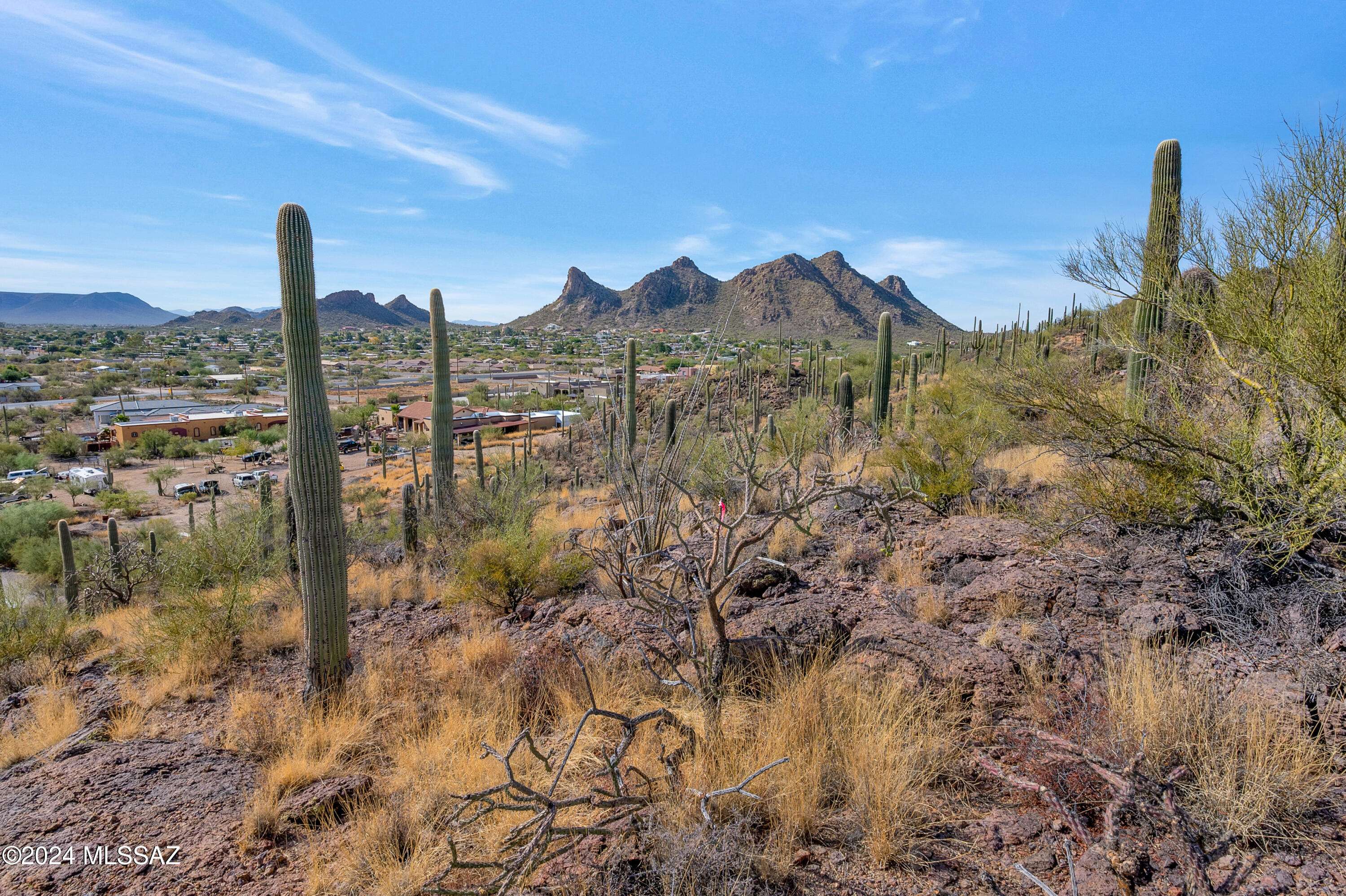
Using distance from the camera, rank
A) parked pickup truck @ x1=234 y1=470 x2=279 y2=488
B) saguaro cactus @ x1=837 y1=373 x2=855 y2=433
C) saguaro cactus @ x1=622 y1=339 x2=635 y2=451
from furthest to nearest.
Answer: parked pickup truck @ x1=234 y1=470 x2=279 y2=488 → saguaro cactus @ x1=837 y1=373 x2=855 y2=433 → saguaro cactus @ x1=622 y1=339 x2=635 y2=451

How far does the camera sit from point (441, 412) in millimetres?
11023

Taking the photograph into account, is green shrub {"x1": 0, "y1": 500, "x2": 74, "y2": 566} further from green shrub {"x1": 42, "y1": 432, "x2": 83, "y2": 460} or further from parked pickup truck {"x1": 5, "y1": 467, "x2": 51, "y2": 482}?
green shrub {"x1": 42, "y1": 432, "x2": 83, "y2": 460}

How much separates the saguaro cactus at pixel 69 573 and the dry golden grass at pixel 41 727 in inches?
297

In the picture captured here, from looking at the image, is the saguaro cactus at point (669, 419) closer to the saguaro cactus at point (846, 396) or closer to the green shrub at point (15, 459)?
the saguaro cactus at point (846, 396)

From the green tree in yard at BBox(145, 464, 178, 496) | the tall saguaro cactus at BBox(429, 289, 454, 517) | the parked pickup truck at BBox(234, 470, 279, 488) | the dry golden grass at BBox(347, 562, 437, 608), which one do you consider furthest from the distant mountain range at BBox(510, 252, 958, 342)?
the dry golden grass at BBox(347, 562, 437, 608)

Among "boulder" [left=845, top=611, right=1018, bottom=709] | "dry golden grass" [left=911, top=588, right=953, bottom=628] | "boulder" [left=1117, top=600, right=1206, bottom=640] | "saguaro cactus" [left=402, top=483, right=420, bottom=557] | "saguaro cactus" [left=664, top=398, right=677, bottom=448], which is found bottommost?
"saguaro cactus" [left=402, top=483, right=420, bottom=557]

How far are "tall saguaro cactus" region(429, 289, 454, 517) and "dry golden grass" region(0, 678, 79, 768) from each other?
532cm

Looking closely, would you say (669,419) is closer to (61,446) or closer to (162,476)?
(162,476)

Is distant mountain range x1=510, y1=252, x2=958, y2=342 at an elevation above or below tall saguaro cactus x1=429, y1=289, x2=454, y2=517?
above

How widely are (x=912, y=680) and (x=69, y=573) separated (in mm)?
16160

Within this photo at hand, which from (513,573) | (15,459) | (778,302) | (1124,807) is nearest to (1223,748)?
(1124,807)

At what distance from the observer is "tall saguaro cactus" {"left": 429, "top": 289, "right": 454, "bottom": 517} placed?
10.7 m

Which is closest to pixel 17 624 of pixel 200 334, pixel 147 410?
pixel 147 410

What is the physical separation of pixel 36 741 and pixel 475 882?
4.08 metres
